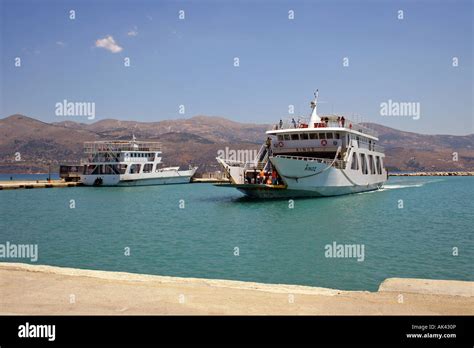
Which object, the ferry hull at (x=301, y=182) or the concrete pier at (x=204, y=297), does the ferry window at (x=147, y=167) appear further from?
the concrete pier at (x=204, y=297)

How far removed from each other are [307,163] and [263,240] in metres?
18.8

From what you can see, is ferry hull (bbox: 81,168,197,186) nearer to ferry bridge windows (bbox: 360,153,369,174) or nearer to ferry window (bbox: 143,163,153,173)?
ferry window (bbox: 143,163,153,173)

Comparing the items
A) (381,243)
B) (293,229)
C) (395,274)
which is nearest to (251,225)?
(293,229)

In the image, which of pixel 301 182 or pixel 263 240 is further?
pixel 301 182

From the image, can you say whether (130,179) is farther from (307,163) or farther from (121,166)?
(307,163)

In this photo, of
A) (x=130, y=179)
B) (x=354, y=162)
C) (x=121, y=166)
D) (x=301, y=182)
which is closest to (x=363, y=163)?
(x=354, y=162)

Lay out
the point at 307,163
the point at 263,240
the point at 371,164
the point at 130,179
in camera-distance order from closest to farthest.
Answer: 1. the point at 263,240
2. the point at 307,163
3. the point at 371,164
4. the point at 130,179

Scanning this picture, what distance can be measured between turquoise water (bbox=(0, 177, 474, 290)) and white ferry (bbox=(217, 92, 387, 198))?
346 centimetres

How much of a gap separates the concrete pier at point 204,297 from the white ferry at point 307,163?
93.9ft

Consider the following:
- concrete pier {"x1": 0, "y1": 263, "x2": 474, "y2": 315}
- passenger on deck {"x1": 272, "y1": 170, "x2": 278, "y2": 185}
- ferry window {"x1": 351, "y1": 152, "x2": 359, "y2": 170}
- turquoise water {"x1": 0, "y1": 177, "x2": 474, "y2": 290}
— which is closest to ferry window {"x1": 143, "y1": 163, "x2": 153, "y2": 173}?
ferry window {"x1": 351, "y1": 152, "x2": 359, "y2": 170}

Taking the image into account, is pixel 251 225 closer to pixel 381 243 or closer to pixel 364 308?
pixel 381 243

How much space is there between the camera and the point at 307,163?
3928cm
